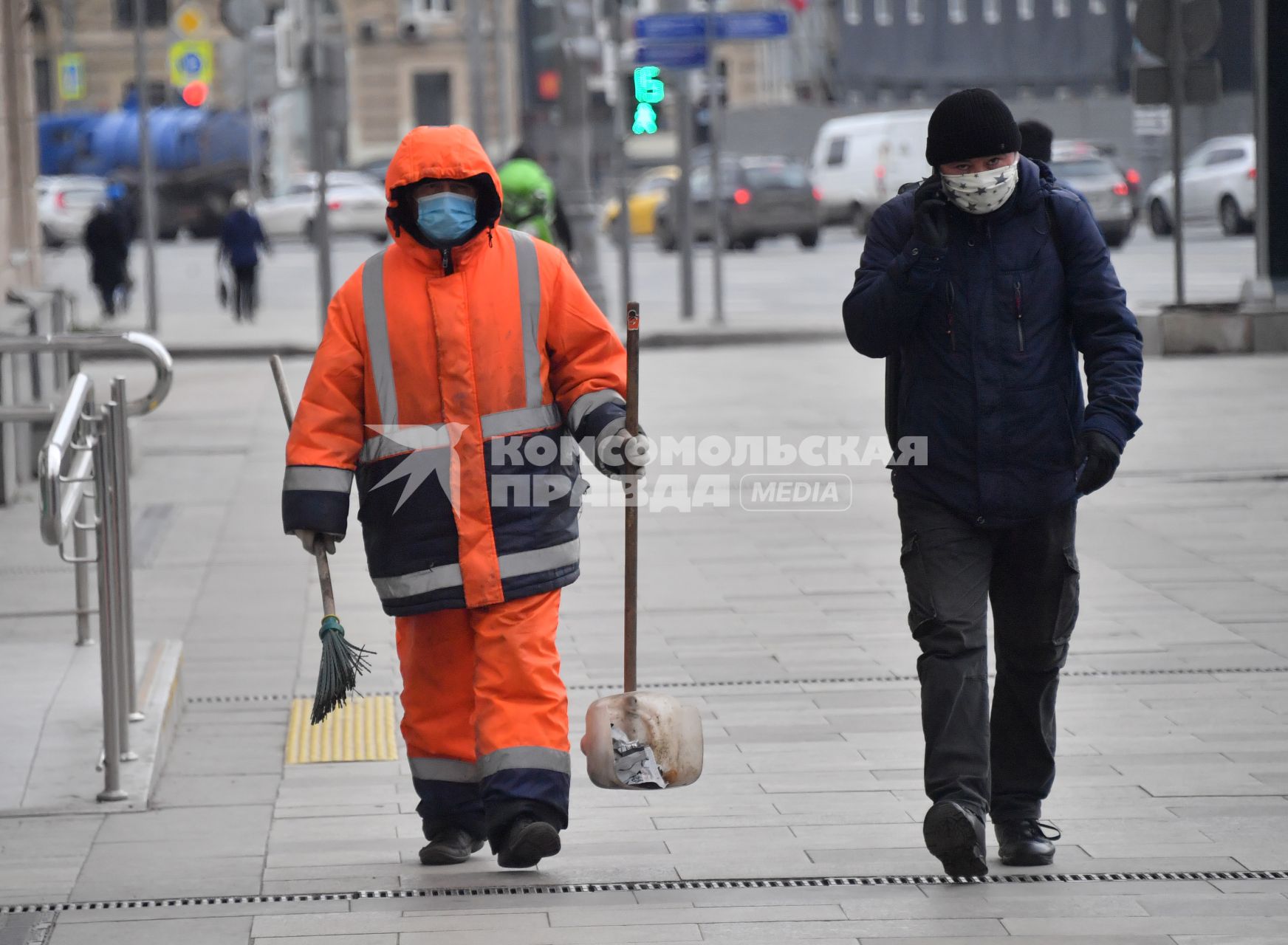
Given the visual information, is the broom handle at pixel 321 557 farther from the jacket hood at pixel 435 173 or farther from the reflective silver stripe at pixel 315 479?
the jacket hood at pixel 435 173

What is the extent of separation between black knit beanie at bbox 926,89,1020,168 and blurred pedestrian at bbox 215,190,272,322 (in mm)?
19342

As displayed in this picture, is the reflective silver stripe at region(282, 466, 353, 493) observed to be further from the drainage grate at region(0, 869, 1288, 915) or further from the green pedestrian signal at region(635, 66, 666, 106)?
the green pedestrian signal at region(635, 66, 666, 106)

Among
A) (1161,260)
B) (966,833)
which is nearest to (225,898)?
(966,833)

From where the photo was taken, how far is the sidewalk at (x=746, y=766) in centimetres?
454

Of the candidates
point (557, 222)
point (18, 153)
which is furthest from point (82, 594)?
point (18, 153)

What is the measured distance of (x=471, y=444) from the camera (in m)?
4.80

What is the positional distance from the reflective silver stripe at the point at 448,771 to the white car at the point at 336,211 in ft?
123

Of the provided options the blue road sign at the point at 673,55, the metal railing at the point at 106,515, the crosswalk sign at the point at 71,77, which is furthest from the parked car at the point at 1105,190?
the crosswalk sign at the point at 71,77

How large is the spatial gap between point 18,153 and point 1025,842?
1146 centimetres

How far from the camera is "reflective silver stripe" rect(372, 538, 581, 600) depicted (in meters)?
4.81

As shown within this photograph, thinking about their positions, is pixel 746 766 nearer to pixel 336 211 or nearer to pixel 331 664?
pixel 331 664

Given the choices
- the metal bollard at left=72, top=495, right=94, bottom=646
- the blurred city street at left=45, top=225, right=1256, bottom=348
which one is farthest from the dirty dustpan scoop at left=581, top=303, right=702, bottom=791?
the blurred city street at left=45, top=225, right=1256, bottom=348

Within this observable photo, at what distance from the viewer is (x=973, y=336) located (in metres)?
4.75

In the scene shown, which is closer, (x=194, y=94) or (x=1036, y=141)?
(x=1036, y=141)
